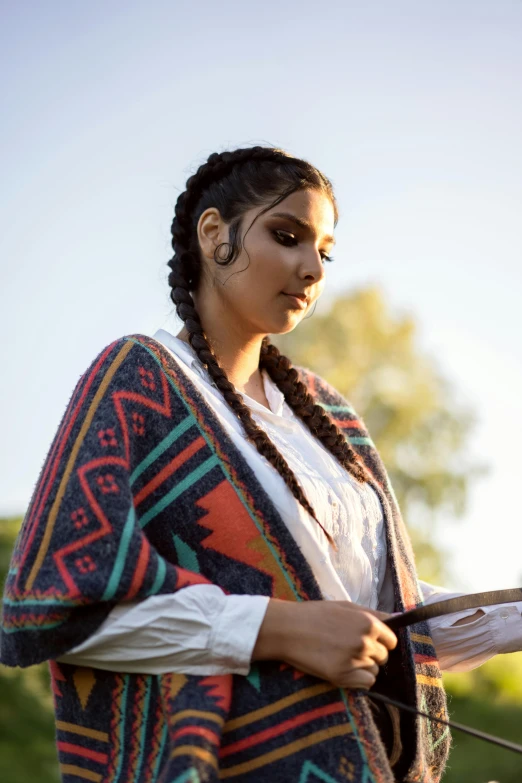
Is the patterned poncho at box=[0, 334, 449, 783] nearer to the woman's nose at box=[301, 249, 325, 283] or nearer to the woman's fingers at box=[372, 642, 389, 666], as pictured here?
the woman's fingers at box=[372, 642, 389, 666]

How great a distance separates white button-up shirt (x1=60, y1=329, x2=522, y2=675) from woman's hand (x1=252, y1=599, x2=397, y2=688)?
0.03 meters

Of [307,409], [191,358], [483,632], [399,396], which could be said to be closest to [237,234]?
[191,358]

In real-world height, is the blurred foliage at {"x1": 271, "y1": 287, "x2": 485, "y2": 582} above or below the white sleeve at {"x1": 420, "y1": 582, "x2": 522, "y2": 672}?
above

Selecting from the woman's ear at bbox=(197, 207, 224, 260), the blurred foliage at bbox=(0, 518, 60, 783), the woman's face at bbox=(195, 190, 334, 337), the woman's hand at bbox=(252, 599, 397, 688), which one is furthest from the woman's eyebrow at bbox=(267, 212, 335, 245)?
the blurred foliage at bbox=(0, 518, 60, 783)

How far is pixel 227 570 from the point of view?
156 centimetres

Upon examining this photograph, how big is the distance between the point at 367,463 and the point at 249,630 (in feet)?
2.75

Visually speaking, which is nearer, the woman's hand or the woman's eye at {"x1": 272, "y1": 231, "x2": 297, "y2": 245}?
the woman's hand

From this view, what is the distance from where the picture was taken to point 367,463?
217 centimetres

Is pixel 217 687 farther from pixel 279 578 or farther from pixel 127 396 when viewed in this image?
pixel 127 396

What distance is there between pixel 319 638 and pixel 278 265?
838 mm

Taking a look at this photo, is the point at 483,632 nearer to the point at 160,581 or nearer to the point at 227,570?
the point at 227,570

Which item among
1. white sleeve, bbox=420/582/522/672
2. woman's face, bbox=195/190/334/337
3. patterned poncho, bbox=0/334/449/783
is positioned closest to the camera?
patterned poncho, bbox=0/334/449/783

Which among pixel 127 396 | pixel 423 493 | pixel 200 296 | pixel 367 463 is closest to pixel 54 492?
pixel 127 396

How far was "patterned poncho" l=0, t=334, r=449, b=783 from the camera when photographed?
1399 millimetres
